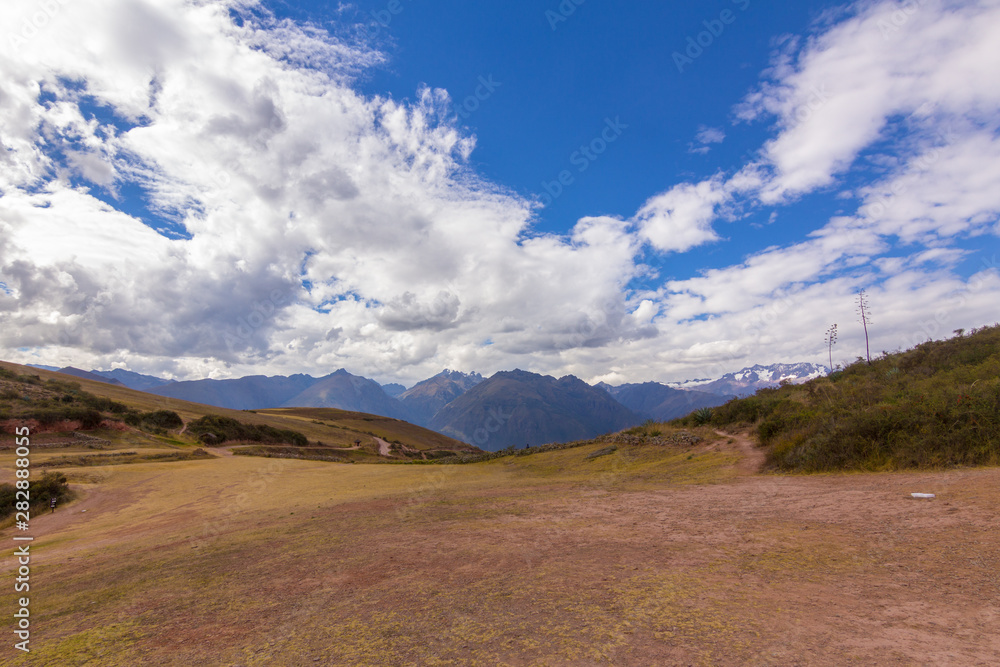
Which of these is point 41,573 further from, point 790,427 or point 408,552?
point 790,427

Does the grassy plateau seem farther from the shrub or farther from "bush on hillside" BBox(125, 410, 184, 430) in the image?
"bush on hillside" BBox(125, 410, 184, 430)

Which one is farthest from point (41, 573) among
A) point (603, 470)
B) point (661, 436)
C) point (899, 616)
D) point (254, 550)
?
point (661, 436)

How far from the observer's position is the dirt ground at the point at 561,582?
4512 millimetres

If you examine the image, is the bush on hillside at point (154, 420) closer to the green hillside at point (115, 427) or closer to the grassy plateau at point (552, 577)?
the green hillside at point (115, 427)

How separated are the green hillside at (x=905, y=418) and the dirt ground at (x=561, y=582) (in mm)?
1137

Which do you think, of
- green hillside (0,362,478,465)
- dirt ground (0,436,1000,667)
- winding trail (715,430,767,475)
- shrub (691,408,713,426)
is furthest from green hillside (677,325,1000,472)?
green hillside (0,362,478,465)

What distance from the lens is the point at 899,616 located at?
467cm

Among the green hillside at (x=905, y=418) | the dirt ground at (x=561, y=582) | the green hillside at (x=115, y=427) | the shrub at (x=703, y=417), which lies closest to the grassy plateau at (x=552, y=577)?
the dirt ground at (x=561, y=582)

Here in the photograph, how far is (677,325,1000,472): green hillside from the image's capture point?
36.3 feet

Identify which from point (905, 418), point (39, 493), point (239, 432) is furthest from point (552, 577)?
point (239, 432)

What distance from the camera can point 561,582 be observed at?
20.8 feet

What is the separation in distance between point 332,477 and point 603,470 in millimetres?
14383

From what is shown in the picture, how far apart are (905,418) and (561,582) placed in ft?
40.5

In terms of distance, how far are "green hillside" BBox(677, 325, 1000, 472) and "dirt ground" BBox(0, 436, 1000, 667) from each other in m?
1.14
